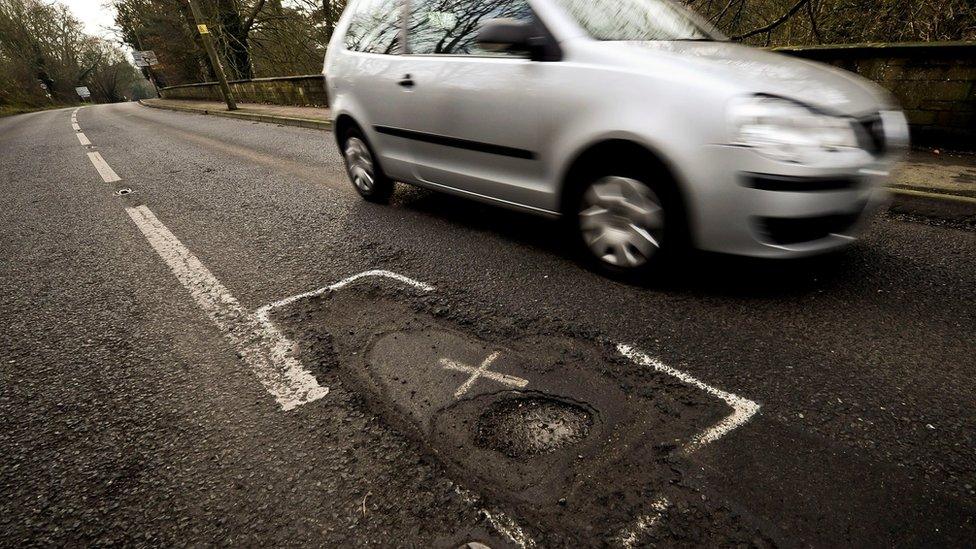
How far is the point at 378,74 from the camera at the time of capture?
3.65 meters

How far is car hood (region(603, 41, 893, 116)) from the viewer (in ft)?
6.99

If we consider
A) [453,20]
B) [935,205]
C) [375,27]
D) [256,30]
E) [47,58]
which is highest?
[47,58]

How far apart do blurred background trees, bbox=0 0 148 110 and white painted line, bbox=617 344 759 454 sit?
56861 mm

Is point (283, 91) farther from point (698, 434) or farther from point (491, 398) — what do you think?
point (698, 434)

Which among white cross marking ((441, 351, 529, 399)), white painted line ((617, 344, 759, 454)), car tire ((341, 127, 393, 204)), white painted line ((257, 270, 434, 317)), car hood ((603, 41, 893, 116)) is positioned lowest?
white painted line ((617, 344, 759, 454))

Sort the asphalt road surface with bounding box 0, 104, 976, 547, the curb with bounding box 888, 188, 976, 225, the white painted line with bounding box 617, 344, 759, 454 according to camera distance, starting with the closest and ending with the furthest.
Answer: the asphalt road surface with bounding box 0, 104, 976, 547 → the white painted line with bounding box 617, 344, 759, 454 → the curb with bounding box 888, 188, 976, 225

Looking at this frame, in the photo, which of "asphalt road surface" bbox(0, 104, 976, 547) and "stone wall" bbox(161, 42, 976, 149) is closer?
"asphalt road surface" bbox(0, 104, 976, 547)

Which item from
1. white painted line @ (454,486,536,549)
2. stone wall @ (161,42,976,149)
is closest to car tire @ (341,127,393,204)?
white painted line @ (454,486,536,549)

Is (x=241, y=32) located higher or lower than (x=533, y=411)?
higher

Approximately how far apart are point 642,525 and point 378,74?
348cm

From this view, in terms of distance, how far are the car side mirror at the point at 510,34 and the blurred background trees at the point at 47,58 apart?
5563 centimetres

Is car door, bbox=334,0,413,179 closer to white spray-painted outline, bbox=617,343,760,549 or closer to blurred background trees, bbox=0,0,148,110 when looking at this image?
white spray-painted outline, bbox=617,343,760,549

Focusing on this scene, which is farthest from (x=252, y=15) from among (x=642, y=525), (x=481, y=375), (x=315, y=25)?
(x=642, y=525)

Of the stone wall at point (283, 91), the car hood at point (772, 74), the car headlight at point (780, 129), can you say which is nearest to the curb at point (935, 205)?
the car hood at point (772, 74)
